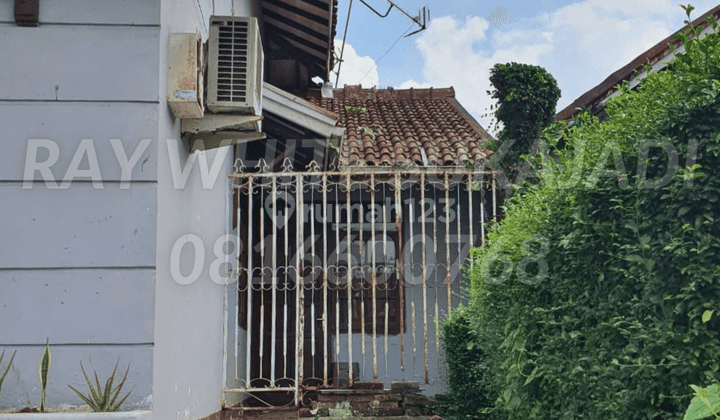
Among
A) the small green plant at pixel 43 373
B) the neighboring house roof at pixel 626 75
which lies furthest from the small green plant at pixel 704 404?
the neighboring house roof at pixel 626 75

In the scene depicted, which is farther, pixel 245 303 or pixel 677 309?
pixel 245 303

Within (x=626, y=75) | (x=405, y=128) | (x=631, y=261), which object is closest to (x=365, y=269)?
(x=405, y=128)

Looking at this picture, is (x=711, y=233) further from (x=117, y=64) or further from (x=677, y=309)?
(x=117, y=64)

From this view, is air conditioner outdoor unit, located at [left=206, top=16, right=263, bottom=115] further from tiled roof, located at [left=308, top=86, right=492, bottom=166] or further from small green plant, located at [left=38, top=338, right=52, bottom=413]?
tiled roof, located at [left=308, top=86, right=492, bottom=166]

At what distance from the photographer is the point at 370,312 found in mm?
8922

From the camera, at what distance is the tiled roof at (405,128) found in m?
8.17

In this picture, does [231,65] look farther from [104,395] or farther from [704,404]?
[704,404]

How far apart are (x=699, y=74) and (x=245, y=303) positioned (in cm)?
645

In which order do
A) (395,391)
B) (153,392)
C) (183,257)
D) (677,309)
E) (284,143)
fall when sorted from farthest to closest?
(284,143) → (395,391) → (183,257) → (153,392) → (677,309)

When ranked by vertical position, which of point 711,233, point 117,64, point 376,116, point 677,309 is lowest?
point 677,309

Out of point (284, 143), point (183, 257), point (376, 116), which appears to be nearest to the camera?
point (183, 257)

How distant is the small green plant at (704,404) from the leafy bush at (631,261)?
280 mm

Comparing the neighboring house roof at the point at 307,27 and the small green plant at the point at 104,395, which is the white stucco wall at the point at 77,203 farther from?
the neighboring house roof at the point at 307,27

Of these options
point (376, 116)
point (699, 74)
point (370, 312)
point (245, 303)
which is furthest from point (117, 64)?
point (376, 116)
